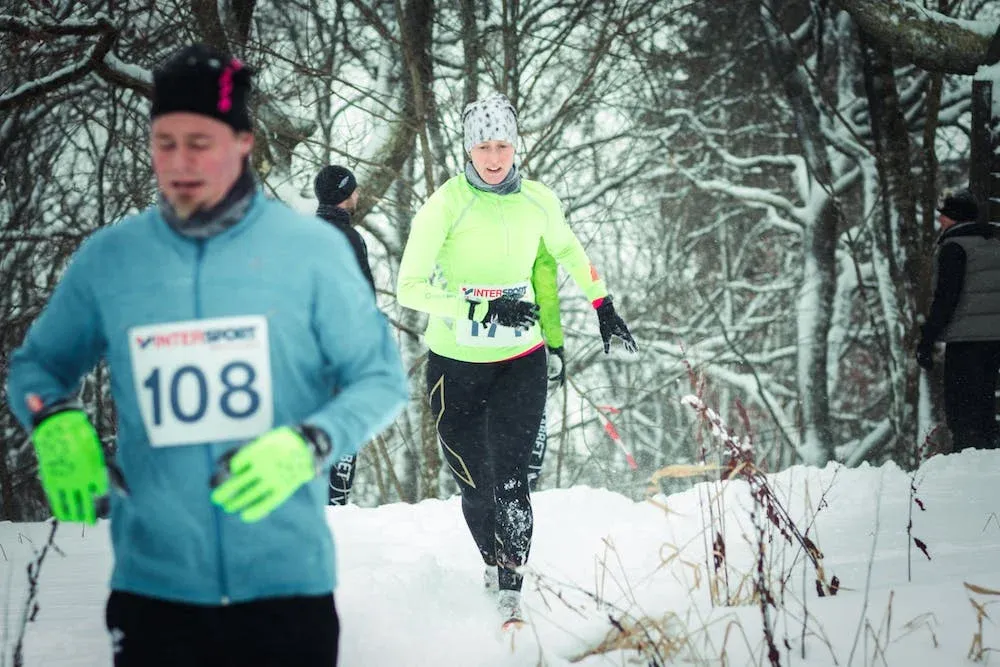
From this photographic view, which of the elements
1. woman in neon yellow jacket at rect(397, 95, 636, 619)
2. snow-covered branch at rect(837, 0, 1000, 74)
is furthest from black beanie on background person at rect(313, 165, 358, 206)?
snow-covered branch at rect(837, 0, 1000, 74)

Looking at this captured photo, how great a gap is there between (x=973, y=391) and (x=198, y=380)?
6104mm

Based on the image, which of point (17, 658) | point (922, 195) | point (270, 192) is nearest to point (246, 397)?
point (17, 658)

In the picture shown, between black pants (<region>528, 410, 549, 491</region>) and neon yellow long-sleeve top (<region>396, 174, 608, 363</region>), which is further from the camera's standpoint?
black pants (<region>528, 410, 549, 491</region>)

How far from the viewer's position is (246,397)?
1653 millimetres

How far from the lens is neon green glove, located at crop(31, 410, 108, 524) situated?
1631 mm

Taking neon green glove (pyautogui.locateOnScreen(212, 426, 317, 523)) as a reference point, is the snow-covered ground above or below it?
below

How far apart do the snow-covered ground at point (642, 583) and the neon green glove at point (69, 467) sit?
54cm

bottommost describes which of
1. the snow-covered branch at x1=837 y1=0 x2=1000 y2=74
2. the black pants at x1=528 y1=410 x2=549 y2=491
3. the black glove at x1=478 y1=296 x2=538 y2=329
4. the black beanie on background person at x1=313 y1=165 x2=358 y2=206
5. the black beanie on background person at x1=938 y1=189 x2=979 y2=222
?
the black pants at x1=528 y1=410 x2=549 y2=491

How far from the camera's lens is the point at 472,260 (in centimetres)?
381

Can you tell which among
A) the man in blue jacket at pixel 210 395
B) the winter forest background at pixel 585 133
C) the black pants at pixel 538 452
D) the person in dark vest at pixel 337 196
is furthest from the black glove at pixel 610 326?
the man in blue jacket at pixel 210 395

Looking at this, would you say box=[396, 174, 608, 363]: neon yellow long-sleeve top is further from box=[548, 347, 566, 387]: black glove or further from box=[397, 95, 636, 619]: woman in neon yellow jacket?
box=[548, 347, 566, 387]: black glove

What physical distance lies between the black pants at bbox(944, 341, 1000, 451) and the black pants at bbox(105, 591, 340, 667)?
595 cm

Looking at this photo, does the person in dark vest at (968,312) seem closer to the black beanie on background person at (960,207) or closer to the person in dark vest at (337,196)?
the black beanie on background person at (960,207)

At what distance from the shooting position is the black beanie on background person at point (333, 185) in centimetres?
505
